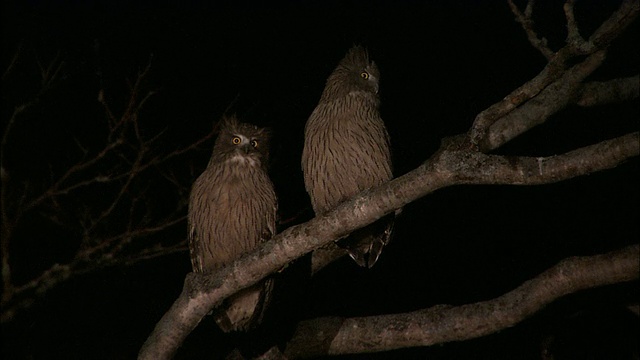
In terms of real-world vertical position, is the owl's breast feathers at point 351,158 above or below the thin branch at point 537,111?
above

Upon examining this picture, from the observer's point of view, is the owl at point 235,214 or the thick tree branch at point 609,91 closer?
the thick tree branch at point 609,91

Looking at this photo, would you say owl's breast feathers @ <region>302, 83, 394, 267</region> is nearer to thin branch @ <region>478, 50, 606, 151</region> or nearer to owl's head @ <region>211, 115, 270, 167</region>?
owl's head @ <region>211, 115, 270, 167</region>

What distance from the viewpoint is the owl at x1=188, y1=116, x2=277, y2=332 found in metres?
4.21

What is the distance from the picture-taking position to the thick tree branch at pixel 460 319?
2.83 m

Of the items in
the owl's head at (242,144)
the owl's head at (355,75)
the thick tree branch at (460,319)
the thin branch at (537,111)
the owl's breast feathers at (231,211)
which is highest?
the owl's head at (355,75)

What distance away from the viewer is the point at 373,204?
2943mm

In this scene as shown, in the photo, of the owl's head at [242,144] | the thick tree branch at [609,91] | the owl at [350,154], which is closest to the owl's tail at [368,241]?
the owl at [350,154]

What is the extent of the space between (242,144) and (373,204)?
1.62 metres

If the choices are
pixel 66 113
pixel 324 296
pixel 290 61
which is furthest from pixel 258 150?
pixel 290 61

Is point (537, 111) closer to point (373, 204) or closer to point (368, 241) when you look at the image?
point (368, 241)

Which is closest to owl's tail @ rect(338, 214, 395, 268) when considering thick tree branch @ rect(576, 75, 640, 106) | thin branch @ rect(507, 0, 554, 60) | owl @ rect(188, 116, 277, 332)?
owl @ rect(188, 116, 277, 332)

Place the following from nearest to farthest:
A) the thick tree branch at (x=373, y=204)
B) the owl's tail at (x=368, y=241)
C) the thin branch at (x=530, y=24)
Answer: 1. the thick tree branch at (x=373, y=204)
2. the thin branch at (x=530, y=24)
3. the owl's tail at (x=368, y=241)

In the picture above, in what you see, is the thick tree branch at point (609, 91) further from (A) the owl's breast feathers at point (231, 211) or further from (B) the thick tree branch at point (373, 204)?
(A) the owl's breast feathers at point (231, 211)

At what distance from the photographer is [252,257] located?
3.14m
